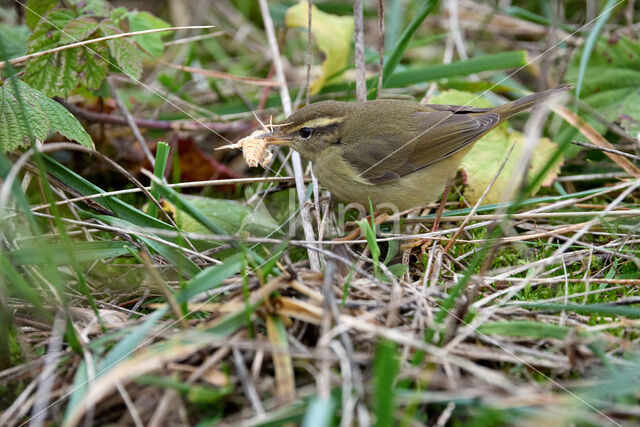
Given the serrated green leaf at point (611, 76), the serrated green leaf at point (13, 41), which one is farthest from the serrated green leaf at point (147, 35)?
the serrated green leaf at point (611, 76)

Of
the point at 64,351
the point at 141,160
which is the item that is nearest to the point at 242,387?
the point at 64,351

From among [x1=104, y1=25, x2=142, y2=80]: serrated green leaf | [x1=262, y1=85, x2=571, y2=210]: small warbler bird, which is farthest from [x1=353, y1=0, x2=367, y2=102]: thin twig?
[x1=104, y1=25, x2=142, y2=80]: serrated green leaf

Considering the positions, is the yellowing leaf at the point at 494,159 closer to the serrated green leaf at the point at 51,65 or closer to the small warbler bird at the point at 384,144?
the small warbler bird at the point at 384,144

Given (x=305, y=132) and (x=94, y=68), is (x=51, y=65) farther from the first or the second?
(x=305, y=132)

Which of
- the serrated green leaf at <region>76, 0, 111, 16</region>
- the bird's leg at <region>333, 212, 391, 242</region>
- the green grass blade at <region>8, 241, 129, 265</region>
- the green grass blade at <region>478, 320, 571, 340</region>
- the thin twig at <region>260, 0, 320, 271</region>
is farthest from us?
the serrated green leaf at <region>76, 0, 111, 16</region>

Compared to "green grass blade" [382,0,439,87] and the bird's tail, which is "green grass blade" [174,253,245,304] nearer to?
"green grass blade" [382,0,439,87]

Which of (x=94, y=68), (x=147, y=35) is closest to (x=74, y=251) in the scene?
(x=94, y=68)

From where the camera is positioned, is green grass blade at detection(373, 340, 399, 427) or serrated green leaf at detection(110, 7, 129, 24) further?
serrated green leaf at detection(110, 7, 129, 24)
